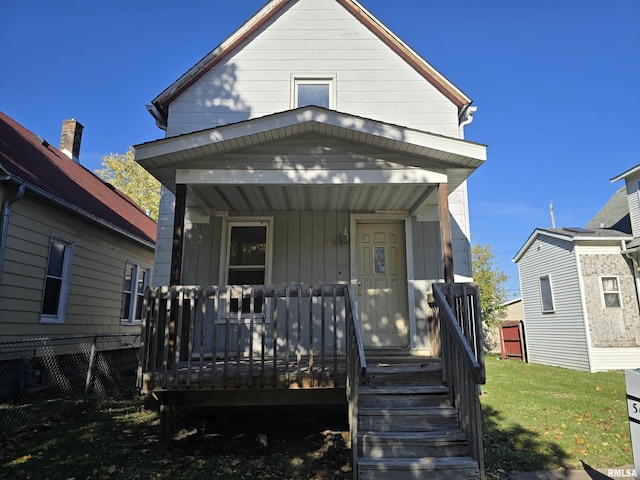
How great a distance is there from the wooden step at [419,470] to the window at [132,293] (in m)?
10.0

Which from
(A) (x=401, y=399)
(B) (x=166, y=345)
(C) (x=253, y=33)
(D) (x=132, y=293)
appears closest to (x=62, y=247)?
(D) (x=132, y=293)

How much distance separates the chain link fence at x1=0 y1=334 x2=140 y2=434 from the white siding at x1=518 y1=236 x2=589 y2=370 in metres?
12.9

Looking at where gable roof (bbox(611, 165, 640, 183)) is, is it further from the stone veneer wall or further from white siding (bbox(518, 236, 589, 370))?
white siding (bbox(518, 236, 589, 370))

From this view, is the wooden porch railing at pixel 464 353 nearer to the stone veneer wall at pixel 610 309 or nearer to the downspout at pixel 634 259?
the stone veneer wall at pixel 610 309

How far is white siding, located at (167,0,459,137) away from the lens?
7734mm

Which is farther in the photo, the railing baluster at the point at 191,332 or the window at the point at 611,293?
the window at the point at 611,293

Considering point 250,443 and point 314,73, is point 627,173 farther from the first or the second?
point 250,443

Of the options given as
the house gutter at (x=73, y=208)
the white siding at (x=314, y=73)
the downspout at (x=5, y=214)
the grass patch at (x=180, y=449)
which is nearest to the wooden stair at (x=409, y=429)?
the grass patch at (x=180, y=449)

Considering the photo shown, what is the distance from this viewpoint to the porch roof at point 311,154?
5258 mm

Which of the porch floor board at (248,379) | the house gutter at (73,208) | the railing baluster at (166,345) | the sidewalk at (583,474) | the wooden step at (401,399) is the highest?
the house gutter at (73,208)

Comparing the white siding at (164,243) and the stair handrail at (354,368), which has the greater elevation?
the white siding at (164,243)

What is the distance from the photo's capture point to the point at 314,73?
26.3ft

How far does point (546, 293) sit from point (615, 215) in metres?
4.18

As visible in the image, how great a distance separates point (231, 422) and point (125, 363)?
657 cm
